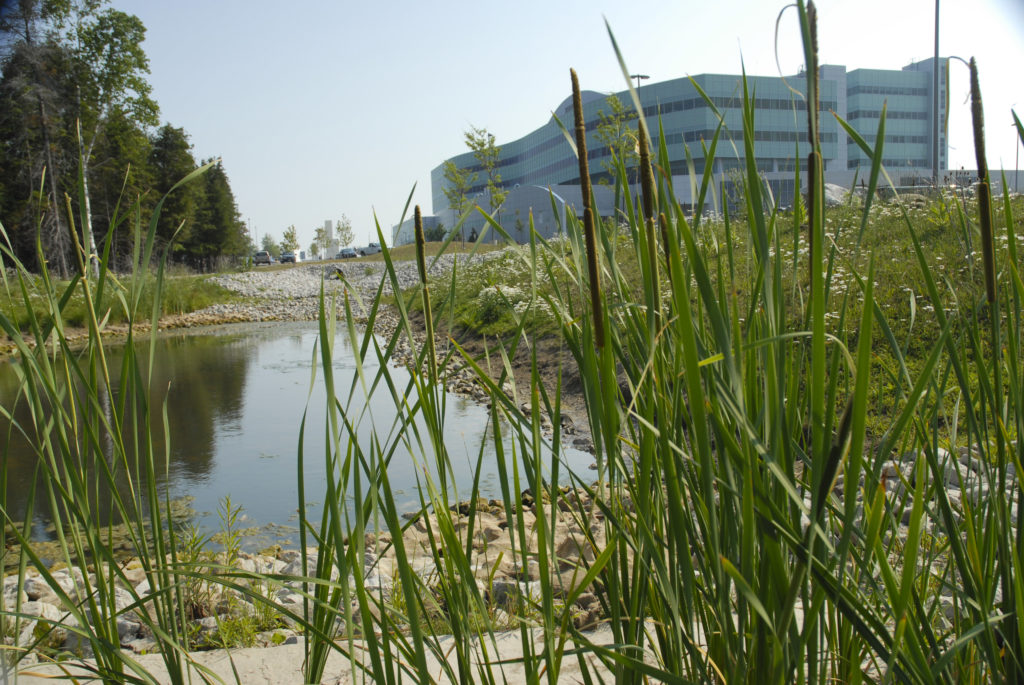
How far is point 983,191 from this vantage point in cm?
82

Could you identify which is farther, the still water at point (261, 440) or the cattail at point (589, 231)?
the still water at point (261, 440)

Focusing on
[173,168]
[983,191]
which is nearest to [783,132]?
[173,168]

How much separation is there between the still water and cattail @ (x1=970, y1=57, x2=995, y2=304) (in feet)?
3.47

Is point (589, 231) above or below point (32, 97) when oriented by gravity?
below

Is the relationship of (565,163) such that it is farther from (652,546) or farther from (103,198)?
(652,546)

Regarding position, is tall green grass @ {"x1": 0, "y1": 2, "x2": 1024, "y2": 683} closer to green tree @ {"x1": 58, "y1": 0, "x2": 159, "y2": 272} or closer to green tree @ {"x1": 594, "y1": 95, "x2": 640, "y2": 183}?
green tree @ {"x1": 594, "y1": 95, "x2": 640, "y2": 183}

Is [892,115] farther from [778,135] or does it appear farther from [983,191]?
[983,191]

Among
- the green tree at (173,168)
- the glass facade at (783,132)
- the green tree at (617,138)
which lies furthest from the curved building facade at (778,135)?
the green tree at (617,138)

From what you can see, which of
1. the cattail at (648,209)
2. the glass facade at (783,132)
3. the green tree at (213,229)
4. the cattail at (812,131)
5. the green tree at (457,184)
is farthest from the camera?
the glass facade at (783,132)

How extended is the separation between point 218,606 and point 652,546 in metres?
2.05

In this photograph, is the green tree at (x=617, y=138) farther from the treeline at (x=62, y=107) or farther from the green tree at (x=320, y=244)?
the green tree at (x=320, y=244)

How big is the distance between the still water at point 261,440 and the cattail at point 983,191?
1.06 meters

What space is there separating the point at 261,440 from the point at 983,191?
574 centimetres

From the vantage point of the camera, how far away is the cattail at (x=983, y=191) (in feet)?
2.60
